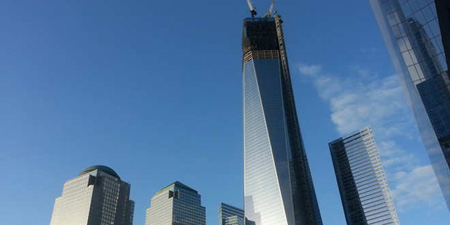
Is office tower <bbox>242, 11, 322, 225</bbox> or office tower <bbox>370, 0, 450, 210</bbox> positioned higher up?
office tower <bbox>242, 11, 322, 225</bbox>

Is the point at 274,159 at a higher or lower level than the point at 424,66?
higher

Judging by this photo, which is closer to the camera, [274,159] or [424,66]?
[424,66]

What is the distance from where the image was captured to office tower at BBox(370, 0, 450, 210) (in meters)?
49.4

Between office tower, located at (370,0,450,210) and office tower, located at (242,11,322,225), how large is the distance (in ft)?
329

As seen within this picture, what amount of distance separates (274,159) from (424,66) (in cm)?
11711

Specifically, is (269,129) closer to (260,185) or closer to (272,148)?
(272,148)

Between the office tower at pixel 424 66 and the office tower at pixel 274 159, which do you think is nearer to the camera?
the office tower at pixel 424 66

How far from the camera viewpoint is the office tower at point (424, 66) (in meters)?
49.4

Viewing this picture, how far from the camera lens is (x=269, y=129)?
17212cm

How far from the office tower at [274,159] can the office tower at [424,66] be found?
100 m

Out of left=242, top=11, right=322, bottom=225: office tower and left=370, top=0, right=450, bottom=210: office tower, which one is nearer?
left=370, top=0, right=450, bottom=210: office tower

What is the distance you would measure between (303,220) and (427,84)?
387 ft

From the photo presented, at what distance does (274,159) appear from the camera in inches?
6550

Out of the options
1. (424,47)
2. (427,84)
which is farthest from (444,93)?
(424,47)
